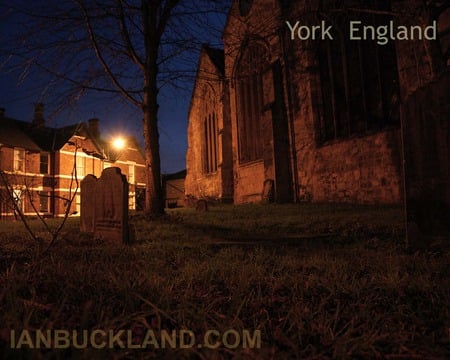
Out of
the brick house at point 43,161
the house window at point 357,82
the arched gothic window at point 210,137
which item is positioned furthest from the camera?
the brick house at point 43,161

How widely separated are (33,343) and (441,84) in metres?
4.16

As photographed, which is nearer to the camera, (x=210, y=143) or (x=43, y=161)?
(x=210, y=143)

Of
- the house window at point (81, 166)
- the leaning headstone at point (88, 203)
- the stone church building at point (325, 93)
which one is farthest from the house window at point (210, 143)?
the leaning headstone at point (88, 203)

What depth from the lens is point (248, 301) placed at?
1.88m

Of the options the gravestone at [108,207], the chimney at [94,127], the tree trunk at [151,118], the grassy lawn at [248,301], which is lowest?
the grassy lawn at [248,301]

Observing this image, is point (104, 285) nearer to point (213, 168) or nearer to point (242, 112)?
point (242, 112)

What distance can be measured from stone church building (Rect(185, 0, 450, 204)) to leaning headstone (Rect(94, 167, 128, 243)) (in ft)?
15.6

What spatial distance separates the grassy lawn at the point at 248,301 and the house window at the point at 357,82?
7.00 metres

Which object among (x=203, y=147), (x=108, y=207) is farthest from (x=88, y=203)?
(x=203, y=147)

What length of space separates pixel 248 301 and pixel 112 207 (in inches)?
151

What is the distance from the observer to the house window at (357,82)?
9.07 meters

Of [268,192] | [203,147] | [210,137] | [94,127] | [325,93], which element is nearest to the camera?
[325,93]

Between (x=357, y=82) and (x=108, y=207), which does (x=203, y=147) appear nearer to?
(x=357, y=82)

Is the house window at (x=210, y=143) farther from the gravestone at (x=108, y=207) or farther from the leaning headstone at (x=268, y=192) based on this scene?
the gravestone at (x=108, y=207)
